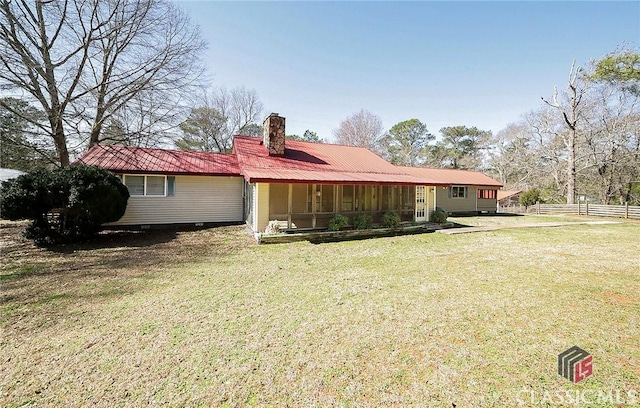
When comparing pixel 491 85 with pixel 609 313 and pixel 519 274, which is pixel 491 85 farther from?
pixel 609 313

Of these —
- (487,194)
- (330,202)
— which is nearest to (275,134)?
(330,202)

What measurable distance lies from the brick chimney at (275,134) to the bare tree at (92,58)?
6.60 m

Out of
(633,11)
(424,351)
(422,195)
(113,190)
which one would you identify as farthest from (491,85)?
(113,190)

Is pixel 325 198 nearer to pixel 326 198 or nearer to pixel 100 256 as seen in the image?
pixel 326 198

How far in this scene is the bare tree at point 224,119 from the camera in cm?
2644

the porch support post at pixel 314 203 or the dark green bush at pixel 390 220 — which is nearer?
the porch support post at pixel 314 203

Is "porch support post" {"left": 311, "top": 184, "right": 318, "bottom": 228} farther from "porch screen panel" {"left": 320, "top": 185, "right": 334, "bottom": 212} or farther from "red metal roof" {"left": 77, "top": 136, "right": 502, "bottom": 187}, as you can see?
"red metal roof" {"left": 77, "top": 136, "right": 502, "bottom": 187}

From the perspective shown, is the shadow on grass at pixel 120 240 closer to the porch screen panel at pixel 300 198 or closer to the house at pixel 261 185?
the house at pixel 261 185

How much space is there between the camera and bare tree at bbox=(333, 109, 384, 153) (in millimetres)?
32625

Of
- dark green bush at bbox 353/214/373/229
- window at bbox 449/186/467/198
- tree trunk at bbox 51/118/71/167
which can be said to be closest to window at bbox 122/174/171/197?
tree trunk at bbox 51/118/71/167

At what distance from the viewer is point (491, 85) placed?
1791cm

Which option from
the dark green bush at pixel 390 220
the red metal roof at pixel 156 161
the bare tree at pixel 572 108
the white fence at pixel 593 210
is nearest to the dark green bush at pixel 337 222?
the dark green bush at pixel 390 220

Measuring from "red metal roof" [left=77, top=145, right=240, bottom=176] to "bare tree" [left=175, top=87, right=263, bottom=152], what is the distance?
14.1 m

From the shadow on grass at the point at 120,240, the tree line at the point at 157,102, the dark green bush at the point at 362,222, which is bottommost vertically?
the shadow on grass at the point at 120,240
